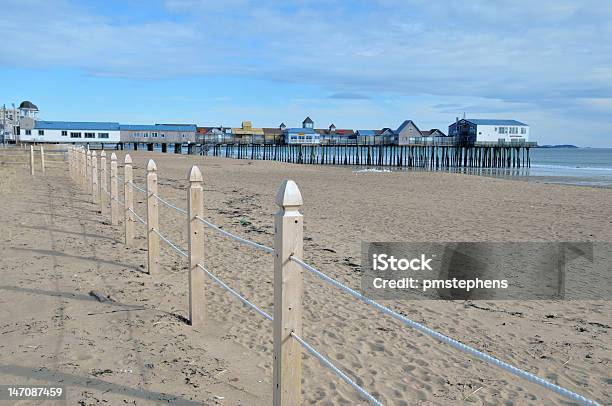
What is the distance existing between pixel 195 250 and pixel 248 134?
8537 cm

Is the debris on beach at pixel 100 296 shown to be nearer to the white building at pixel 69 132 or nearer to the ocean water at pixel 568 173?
the ocean water at pixel 568 173

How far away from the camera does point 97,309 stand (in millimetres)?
5137

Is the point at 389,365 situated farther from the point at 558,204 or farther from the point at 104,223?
the point at 558,204

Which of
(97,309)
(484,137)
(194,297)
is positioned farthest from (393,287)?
(484,137)

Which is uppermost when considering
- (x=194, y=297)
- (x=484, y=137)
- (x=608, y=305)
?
(x=484, y=137)

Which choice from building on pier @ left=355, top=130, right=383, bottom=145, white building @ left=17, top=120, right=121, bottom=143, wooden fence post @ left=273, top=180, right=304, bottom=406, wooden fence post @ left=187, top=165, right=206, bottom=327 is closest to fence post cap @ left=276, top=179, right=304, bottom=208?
wooden fence post @ left=273, top=180, right=304, bottom=406

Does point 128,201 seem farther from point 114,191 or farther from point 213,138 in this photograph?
point 213,138

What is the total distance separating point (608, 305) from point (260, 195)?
42.4 ft

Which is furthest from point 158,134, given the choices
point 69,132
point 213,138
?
point 69,132

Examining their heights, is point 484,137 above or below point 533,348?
above

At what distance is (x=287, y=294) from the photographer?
2.93m

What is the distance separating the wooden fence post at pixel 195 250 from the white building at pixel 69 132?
71928mm

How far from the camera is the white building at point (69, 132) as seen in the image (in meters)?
68.6

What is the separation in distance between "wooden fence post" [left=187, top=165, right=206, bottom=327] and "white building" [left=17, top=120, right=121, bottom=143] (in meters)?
71.9
